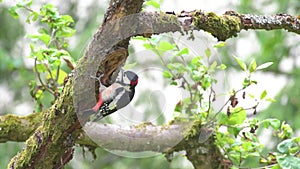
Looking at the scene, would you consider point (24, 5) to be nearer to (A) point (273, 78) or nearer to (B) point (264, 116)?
(B) point (264, 116)

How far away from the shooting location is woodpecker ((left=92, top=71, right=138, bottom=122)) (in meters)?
1.13

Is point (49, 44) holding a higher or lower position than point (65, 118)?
higher

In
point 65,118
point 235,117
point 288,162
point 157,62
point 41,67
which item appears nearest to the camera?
point 65,118

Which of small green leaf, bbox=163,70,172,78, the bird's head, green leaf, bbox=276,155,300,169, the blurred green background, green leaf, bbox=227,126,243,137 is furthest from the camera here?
the blurred green background

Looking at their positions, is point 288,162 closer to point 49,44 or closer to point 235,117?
point 235,117

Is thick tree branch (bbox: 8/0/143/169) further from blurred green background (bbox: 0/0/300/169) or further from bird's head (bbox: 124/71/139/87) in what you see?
blurred green background (bbox: 0/0/300/169)

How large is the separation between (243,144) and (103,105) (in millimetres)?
507

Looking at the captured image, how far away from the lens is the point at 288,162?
54.9 inches

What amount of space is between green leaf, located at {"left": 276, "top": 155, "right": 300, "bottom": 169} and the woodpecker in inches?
18.0

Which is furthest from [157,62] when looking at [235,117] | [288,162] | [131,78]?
[131,78]

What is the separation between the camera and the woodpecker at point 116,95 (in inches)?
44.4

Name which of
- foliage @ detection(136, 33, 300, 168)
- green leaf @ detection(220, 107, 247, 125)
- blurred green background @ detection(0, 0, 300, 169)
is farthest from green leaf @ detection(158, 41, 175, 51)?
blurred green background @ detection(0, 0, 300, 169)

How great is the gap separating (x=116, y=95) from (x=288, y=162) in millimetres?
505

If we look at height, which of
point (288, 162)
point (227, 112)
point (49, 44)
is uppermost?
point (49, 44)
